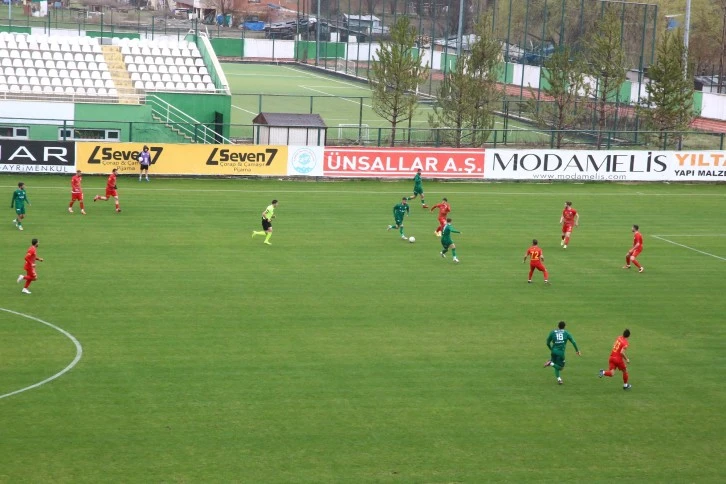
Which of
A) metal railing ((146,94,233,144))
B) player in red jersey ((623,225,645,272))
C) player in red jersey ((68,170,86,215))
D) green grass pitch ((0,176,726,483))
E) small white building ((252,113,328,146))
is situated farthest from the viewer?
metal railing ((146,94,233,144))

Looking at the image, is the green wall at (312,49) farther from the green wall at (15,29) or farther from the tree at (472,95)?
the tree at (472,95)

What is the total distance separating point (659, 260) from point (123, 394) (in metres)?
21.3

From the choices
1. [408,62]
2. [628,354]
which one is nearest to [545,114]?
[408,62]

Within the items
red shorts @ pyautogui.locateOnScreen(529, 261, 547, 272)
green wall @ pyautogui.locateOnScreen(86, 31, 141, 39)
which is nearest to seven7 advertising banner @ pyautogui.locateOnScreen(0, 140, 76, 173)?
red shorts @ pyautogui.locateOnScreen(529, 261, 547, 272)

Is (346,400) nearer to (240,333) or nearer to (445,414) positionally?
(445,414)

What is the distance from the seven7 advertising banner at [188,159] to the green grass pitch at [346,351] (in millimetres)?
4969

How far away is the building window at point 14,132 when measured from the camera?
50.9m

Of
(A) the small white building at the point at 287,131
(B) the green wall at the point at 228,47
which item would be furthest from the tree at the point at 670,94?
(B) the green wall at the point at 228,47

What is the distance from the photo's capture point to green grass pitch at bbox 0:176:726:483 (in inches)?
713

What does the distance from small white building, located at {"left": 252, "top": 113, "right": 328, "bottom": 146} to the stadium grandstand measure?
221 cm

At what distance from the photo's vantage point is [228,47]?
10881 centimetres

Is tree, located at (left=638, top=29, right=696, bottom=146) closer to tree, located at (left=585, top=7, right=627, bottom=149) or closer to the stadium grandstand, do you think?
tree, located at (left=585, top=7, right=627, bottom=149)

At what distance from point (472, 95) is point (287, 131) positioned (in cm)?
1184

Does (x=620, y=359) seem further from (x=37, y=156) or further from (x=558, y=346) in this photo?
(x=37, y=156)
